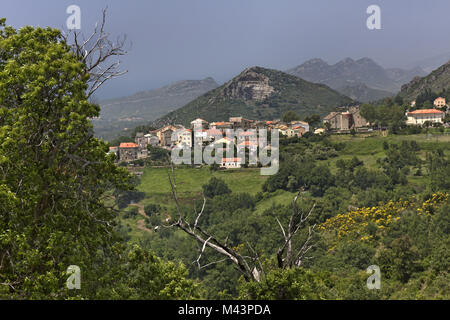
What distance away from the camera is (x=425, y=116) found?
223 feet

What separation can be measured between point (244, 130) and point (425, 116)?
2730cm

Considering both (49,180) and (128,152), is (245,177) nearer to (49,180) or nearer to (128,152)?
(128,152)

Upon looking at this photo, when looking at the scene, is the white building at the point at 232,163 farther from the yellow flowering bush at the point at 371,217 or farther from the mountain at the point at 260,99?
the mountain at the point at 260,99

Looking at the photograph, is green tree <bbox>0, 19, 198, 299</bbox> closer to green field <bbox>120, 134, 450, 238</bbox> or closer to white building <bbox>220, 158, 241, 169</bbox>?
green field <bbox>120, 134, 450, 238</bbox>

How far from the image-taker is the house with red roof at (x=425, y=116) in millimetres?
67062

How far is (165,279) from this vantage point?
826 cm

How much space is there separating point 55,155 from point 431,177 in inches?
1675

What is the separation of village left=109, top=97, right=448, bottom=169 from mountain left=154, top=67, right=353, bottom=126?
36035 mm

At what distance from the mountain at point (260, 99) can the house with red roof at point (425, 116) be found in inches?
2036

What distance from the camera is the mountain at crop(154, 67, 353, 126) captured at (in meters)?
122

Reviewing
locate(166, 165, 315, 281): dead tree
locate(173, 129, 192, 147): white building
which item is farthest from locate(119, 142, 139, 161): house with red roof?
locate(166, 165, 315, 281): dead tree

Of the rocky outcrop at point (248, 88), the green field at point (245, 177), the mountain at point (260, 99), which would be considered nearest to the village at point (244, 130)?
the green field at point (245, 177)
